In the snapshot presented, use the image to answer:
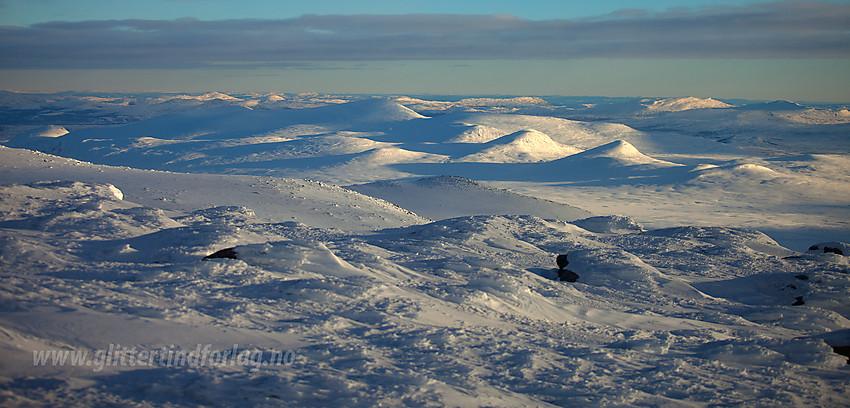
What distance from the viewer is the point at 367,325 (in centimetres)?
678

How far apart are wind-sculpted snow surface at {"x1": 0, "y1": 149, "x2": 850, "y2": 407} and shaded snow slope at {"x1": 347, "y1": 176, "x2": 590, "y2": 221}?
16.3 m

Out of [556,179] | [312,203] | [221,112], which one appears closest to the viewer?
[312,203]

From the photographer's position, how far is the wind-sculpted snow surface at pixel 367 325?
5.13 meters

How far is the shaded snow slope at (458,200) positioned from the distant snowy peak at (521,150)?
35368 mm

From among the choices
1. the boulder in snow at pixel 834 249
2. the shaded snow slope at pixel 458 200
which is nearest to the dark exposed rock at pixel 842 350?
the boulder in snow at pixel 834 249

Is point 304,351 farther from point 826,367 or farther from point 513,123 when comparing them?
point 513,123

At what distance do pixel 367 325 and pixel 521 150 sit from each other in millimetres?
69678

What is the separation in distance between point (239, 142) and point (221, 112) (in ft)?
104

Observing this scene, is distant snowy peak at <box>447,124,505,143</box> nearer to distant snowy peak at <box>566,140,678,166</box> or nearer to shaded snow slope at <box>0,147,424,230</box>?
distant snowy peak at <box>566,140,678,166</box>

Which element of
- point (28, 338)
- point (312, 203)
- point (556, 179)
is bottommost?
point (556, 179)

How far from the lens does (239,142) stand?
7906 centimetres

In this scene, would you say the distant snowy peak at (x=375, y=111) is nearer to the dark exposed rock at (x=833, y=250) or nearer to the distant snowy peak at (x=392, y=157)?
the distant snowy peak at (x=392, y=157)

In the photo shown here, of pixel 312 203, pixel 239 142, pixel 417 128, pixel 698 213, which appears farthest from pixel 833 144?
pixel 312 203

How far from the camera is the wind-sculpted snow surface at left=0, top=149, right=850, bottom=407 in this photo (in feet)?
16.8
